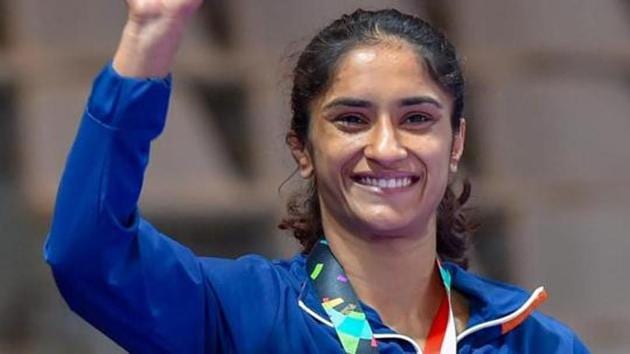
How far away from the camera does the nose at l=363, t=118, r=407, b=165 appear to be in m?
1.69

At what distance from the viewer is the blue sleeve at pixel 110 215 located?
1495 mm

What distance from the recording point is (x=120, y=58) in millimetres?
1509

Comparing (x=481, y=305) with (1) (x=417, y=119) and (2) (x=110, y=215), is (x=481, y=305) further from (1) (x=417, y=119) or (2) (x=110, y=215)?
(2) (x=110, y=215)

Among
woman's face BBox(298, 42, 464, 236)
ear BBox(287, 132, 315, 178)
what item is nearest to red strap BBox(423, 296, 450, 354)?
woman's face BBox(298, 42, 464, 236)

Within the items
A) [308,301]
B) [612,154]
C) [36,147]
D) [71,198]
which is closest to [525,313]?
[308,301]

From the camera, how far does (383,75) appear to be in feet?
5.65

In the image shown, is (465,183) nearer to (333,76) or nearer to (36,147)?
(333,76)

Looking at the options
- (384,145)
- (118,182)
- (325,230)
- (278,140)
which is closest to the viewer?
(118,182)

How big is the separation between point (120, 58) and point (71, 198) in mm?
136

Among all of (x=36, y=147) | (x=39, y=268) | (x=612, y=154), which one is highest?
(x=612, y=154)

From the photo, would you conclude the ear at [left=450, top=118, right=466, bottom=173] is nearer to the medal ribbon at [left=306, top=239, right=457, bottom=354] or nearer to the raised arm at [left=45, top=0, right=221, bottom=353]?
the medal ribbon at [left=306, top=239, right=457, bottom=354]

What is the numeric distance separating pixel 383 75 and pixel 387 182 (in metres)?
0.11

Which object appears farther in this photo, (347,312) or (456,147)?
(456,147)

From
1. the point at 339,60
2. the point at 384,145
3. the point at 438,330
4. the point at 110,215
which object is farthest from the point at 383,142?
the point at 110,215
